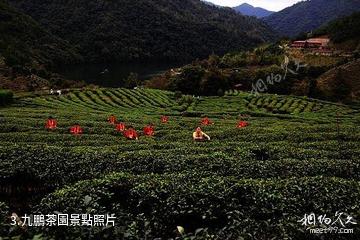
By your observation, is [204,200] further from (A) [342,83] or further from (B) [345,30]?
(B) [345,30]

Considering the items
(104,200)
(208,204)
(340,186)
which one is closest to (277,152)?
(340,186)

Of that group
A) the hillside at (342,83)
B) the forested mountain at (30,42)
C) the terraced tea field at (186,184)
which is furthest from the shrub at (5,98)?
the forested mountain at (30,42)

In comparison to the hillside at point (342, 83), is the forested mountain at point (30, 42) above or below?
above

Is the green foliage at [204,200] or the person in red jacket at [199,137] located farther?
the person in red jacket at [199,137]

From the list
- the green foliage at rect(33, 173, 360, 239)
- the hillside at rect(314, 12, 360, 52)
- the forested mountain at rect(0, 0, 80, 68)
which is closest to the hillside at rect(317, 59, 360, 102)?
the hillside at rect(314, 12, 360, 52)

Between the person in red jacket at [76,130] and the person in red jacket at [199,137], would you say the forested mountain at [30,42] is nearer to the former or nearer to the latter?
the person in red jacket at [76,130]

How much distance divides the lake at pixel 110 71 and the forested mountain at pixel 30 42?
22.2 feet

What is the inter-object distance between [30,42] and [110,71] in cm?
2989

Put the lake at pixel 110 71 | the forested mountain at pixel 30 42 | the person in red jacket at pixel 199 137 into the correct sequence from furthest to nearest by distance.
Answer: the forested mountain at pixel 30 42
the lake at pixel 110 71
the person in red jacket at pixel 199 137

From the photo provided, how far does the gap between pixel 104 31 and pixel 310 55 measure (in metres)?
111

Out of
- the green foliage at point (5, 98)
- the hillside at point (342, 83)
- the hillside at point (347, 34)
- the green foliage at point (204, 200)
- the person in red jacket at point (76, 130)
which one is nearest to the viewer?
the green foliage at point (204, 200)

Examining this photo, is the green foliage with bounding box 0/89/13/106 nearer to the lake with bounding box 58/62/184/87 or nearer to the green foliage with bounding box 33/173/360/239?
the green foliage with bounding box 33/173/360/239

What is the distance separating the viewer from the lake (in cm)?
12544

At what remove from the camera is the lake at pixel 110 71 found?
412 ft
